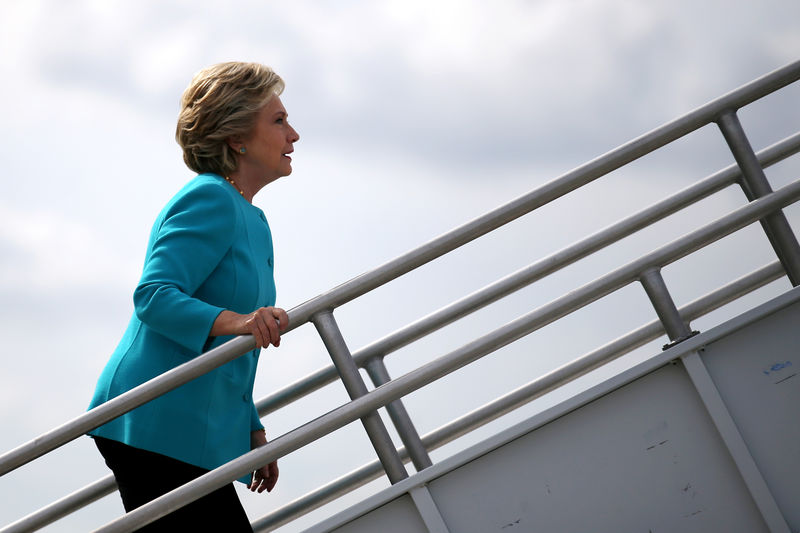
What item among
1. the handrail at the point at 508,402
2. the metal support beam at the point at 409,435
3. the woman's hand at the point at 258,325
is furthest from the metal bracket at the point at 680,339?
the woman's hand at the point at 258,325

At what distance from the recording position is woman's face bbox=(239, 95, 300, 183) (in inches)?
79.5

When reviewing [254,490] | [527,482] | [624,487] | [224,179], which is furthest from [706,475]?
[224,179]

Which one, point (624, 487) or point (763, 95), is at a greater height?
point (763, 95)

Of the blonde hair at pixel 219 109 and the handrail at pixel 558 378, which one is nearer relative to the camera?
the blonde hair at pixel 219 109

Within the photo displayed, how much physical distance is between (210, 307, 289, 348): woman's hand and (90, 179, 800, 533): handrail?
0.22 m

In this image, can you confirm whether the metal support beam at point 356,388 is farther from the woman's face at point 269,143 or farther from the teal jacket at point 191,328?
the woman's face at point 269,143

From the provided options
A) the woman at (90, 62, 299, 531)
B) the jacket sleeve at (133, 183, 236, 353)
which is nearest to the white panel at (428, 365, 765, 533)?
the woman at (90, 62, 299, 531)

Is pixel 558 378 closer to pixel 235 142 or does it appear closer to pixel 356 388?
pixel 356 388

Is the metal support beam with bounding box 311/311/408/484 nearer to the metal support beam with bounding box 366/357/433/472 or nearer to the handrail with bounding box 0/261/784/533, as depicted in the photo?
the metal support beam with bounding box 366/357/433/472

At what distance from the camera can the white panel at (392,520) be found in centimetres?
Result: 179

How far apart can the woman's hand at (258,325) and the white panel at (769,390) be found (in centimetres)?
101

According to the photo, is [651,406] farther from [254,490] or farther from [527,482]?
[254,490]

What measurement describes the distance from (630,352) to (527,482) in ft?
2.43

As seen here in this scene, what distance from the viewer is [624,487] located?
1837 millimetres
